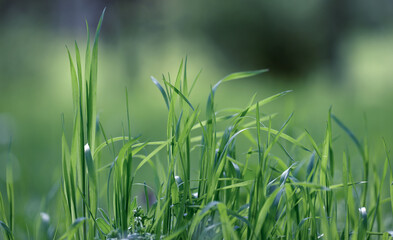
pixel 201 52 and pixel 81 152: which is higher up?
pixel 201 52

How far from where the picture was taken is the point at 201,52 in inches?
299

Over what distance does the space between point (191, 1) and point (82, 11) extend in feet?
7.45

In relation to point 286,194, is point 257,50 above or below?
above

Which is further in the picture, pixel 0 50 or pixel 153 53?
pixel 153 53

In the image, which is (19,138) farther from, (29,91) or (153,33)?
(153,33)

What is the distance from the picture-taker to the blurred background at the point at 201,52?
11.6 ft

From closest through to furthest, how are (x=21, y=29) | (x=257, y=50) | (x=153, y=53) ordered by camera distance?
(x=21, y=29), (x=153, y=53), (x=257, y=50)

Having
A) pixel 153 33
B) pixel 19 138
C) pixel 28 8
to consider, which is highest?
pixel 28 8

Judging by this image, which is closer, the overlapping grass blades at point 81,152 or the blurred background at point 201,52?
the overlapping grass blades at point 81,152

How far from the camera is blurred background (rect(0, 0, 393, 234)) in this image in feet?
11.6

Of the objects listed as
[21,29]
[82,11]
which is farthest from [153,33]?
[21,29]

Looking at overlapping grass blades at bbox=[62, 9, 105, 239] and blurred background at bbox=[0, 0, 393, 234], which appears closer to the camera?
overlapping grass blades at bbox=[62, 9, 105, 239]

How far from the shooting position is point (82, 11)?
17.4ft

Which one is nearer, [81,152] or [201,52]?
[81,152]
